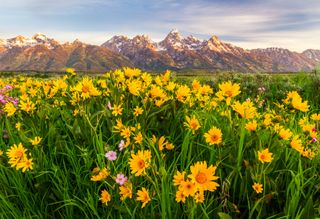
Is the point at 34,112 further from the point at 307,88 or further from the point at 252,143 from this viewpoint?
the point at 307,88

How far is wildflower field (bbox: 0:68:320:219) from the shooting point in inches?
91.3

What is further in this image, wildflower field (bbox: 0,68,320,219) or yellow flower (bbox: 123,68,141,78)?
yellow flower (bbox: 123,68,141,78)

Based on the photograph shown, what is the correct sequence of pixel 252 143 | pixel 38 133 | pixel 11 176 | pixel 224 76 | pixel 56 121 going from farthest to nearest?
pixel 224 76
pixel 56 121
pixel 38 133
pixel 11 176
pixel 252 143

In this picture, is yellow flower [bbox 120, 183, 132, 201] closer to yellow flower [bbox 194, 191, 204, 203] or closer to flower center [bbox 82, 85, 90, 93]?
yellow flower [bbox 194, 191, 204, 203]

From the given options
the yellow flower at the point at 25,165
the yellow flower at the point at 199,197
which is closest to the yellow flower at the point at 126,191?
the yellow flower at the point at 199,197

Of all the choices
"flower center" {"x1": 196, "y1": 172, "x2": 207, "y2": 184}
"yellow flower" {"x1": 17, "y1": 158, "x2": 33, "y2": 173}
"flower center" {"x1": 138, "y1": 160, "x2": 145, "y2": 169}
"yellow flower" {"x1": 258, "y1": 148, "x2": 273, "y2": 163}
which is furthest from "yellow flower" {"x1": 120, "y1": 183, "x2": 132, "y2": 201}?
"yellow flower" {"x1": 258, "y1": 148, "x2": 273, "y2": 163}

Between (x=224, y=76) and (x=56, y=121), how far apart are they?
7.28 meters

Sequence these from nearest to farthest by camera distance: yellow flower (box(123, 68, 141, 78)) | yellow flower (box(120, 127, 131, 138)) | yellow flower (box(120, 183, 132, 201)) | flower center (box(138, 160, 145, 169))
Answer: flower center (box(138, 160, 145, 169)) → yellow flower (box(120, 183, 132, 201)) → yellow flower (box(120, 127, 131, 138)) → yellow flower (box(123, 68, 141, 78))

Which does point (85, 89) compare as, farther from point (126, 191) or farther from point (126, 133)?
point (126, 191)

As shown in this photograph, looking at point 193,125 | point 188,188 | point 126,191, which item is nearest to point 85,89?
point 193,125

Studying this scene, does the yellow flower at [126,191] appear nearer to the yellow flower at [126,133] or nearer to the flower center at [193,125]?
the yellow flower at [126,133]

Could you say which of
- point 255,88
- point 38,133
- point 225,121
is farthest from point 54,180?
point 255,88

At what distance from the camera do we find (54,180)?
305 centimetres

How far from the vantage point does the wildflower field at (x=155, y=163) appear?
2318 millimetres
